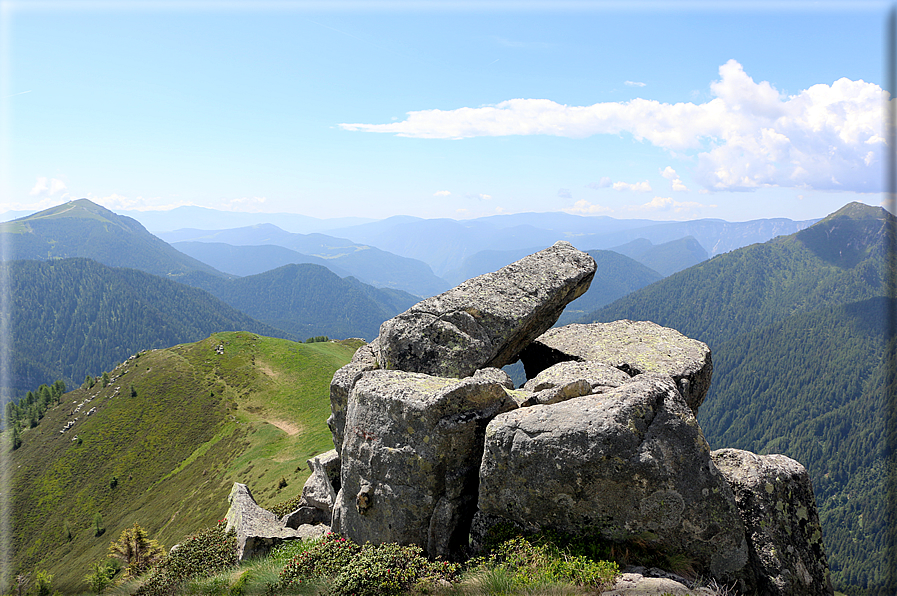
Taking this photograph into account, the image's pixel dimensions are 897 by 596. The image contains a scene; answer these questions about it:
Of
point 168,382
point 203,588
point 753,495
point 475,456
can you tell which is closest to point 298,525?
point 203,588

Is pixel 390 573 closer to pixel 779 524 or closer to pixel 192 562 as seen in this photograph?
pixel 192 562

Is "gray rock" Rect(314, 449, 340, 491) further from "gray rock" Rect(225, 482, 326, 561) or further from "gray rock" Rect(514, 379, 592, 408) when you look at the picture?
"gray rock" Rect(514, 379, 592, 408)

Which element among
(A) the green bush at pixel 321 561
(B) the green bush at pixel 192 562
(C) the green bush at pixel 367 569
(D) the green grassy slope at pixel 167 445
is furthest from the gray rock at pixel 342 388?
(D) the green grassy slope at pixel 167 445

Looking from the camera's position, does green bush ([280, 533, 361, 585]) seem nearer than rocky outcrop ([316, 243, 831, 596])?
No

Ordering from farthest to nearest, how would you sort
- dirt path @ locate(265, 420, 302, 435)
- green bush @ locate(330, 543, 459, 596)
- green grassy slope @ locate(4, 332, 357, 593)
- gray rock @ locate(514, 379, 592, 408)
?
1. dirt path @ locate(265, 420, 302, 435)
2. green grassy slope @ locate(4, 332, 357, 593)
3. gray rock @ locate(514, 379, 592, 408)
4. green bush @ locate(330, 543, 459, 596)

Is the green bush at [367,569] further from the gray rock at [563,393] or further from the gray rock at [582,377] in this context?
the gray rock at [582,377]

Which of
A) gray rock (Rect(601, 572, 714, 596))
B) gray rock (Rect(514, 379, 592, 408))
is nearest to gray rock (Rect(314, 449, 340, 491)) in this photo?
gray rock (Rect(514, 379, 592, 408))

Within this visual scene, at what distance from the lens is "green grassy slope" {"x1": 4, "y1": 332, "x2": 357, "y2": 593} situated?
227ft

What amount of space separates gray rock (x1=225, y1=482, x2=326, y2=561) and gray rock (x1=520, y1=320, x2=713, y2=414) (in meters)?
11.3

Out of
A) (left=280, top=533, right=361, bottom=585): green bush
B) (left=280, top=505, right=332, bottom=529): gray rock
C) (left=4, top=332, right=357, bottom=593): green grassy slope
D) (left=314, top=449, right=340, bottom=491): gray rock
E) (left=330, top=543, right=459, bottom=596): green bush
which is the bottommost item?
(left=4, top=332, right=357, bottom=593): green grassy slope

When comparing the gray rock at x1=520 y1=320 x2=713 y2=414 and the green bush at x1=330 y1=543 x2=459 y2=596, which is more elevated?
the gray rock at x1=520 y1=320 x2=713 y2=414

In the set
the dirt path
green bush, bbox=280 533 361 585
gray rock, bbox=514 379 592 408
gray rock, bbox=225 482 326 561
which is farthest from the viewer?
the dirt path

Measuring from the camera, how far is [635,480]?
35.8ft

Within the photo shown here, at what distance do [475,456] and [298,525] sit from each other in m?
11.1
